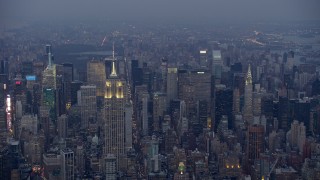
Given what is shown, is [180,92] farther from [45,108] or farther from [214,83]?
[45,108]

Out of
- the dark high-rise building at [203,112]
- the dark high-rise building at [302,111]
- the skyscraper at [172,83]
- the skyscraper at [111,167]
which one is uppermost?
the skyscraper at [172,83]

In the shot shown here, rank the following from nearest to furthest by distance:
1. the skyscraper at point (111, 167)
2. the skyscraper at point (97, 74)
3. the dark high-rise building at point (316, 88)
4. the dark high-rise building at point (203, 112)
Result: the skyscraper at point (111, 167) → the dark high-rise building at point (316, 88) → the skyscraper at point (97, 74) → the dark high-rise building at point (203, 112)

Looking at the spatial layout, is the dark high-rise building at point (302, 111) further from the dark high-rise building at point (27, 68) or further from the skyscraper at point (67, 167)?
the dark high-rise building at point (27, 68)

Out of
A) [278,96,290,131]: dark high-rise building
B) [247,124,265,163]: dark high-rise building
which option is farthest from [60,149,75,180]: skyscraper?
[278,96,290,131]: dark high-rise building

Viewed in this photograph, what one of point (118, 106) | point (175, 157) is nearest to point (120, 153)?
point (175, 157)

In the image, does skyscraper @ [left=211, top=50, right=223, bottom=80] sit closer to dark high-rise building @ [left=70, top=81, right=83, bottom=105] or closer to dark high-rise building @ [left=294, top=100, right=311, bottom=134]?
dark high-rise building @ [left=294, top=100, right=311, bottom=134]

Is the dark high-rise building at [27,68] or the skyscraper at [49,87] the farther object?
the skyscraper at [49,87]

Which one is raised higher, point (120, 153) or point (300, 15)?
point (300, 15)

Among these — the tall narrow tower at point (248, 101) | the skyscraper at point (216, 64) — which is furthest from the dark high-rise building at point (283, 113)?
the skyscraper at point (216, 64)
